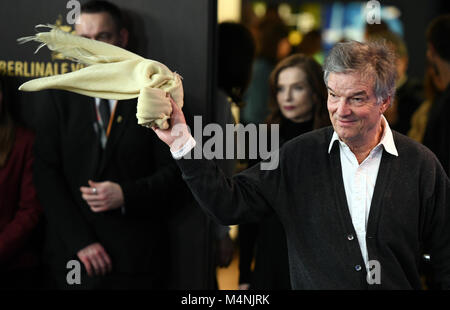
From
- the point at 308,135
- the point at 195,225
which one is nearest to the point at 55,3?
the point at 195,225

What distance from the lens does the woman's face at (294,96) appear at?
2.72 meters

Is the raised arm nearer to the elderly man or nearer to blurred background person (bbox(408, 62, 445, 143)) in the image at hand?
the elderly man

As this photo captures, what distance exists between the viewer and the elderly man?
1.94 m

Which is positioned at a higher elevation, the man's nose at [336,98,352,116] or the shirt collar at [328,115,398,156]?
the man's nose at [336,98,352,116]

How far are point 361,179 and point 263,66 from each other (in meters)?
2.77

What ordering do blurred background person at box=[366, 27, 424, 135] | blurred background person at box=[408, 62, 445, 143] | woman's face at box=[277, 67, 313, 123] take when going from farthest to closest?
blurred background person at box=[366, 27, 424, 135] < blurred background person at box=[408, 62, 445, 143] < woman's face at box=[277, 67, 313, 123]

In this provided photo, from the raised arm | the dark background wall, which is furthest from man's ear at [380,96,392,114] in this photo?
the dark background wall

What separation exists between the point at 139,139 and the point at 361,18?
21.3 ft

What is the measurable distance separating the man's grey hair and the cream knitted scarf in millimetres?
473

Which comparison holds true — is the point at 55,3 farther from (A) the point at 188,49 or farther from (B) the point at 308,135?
(B) the point at 308,135

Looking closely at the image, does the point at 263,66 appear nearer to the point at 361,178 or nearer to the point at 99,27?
the point at 99,27

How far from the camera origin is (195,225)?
9.27 feet

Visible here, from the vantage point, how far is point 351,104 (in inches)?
75.9

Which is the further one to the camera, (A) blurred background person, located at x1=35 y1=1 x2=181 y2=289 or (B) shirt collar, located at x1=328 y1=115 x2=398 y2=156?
(A) blurred background person, located at x1=35 y1=1 x2=181 y2=289
